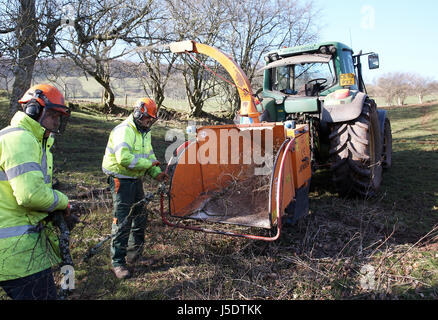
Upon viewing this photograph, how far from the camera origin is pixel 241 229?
396cm

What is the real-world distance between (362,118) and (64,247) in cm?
397

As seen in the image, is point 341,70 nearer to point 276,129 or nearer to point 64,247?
point 276,129

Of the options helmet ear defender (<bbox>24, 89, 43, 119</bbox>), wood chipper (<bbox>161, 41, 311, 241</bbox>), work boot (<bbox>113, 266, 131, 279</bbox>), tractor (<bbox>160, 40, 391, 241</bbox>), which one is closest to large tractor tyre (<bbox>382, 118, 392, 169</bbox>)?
tractor (<bbox>160, 40, 391, 241</bbox>)

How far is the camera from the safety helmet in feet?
6.92

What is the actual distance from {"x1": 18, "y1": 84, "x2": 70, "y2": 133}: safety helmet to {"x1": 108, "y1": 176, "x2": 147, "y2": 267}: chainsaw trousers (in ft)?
3.74

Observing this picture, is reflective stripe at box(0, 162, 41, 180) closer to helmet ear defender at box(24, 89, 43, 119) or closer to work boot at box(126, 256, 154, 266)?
helmet ear defender at box(24, 89, 43, 119)

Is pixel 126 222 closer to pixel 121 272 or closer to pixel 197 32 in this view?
pixel 121 272

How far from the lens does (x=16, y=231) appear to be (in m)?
2.00

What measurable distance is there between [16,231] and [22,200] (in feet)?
0.71

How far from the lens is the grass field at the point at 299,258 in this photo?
2836 mm

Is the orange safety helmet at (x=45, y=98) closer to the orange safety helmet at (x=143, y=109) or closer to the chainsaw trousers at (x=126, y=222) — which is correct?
the orange safety helmet at (x=143, y=109)

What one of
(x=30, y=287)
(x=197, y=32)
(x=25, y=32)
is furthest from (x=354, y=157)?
(x=197, y=32)

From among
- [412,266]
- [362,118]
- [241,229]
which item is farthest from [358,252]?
[362,118]
